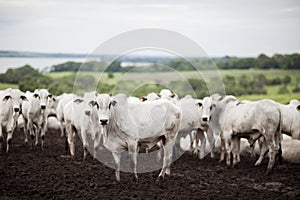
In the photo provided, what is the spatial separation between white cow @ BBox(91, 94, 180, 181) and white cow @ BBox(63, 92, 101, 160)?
195 centimetres

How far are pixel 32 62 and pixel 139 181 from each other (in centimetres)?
3991

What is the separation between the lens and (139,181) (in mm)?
11375

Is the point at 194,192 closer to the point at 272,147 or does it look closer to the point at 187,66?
the point at 272,147

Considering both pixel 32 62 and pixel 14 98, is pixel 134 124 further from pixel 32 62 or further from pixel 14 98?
pixel 32 62

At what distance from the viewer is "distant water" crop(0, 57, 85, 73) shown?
4247cm

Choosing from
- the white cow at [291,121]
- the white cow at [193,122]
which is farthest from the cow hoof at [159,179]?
the white cow at [291,121]

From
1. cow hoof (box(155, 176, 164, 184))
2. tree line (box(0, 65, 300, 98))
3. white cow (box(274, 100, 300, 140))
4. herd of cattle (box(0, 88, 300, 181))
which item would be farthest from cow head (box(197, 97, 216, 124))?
tree line (box(0, 65, 300, 98))

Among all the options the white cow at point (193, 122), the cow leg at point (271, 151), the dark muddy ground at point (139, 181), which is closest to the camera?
the dark muddy ground at point (139, 181)

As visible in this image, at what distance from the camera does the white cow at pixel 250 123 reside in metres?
12.5

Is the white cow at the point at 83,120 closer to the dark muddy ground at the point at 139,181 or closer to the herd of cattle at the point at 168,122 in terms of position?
the herd of cattle at the point at 168,122

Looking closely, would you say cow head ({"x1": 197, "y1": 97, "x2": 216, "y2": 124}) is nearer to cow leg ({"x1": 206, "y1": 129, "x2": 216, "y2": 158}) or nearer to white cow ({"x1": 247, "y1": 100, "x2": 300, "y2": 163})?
cow leg ({"x1": 206, "y1": 129, "x2": 216, "y2": 158})

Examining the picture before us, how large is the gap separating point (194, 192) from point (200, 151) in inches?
181

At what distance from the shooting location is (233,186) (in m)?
11.0

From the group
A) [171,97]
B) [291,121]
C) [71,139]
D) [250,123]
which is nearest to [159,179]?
[250,123]
